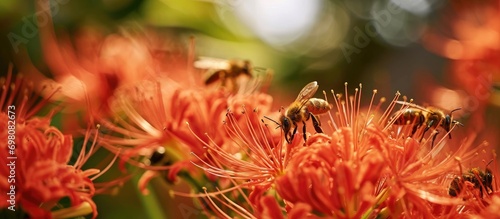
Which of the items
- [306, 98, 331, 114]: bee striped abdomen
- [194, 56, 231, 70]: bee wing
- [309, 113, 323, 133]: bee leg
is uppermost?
[194, 56, 231, 70]: bee wing

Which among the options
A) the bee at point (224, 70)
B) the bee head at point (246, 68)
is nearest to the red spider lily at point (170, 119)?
the bee at point (224, 70)

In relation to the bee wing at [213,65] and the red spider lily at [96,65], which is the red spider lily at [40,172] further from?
the bee wing at [213,65]

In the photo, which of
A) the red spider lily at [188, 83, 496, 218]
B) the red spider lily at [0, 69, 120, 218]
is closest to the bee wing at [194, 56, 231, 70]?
the red spider lily at [188, 83, 496, 218]

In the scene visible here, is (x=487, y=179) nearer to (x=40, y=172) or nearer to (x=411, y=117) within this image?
(x=411, y=117)

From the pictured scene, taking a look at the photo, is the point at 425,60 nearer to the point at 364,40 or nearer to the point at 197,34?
the point at 364,40

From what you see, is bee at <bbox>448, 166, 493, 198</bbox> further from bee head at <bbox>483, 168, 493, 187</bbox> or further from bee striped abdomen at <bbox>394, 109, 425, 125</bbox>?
bee striped abdomen at <bbox>394, 109, 425, 125</bbox>
